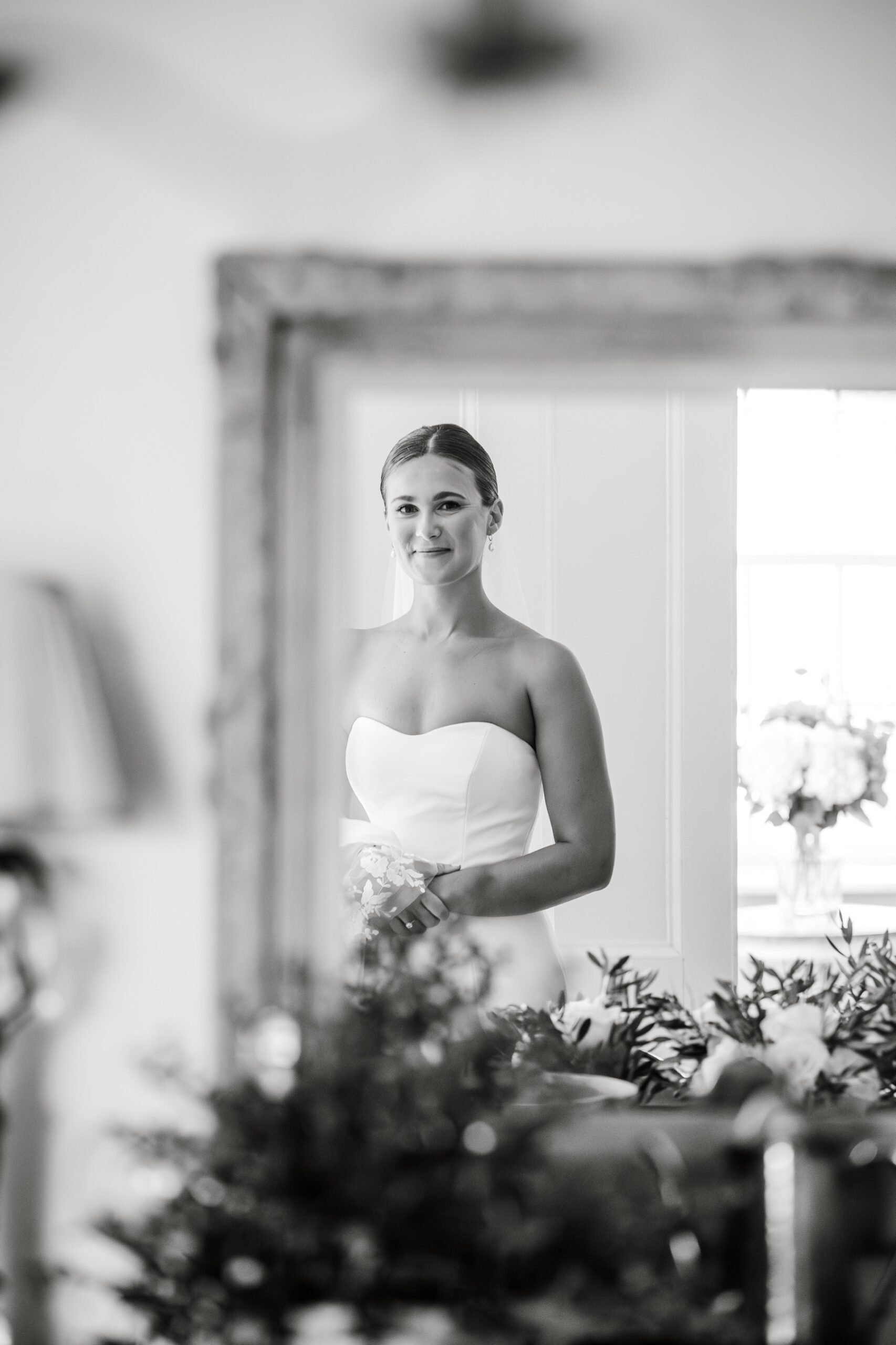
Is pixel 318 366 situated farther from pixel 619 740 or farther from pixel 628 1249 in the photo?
pixel 628 1249

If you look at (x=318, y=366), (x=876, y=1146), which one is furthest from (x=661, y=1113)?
(x=318, y=366)

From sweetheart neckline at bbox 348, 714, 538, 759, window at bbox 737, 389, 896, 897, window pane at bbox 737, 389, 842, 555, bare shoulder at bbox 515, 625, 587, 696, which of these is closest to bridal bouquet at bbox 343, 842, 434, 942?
sweetheart neckline at bbox 348, 714, 538, 759

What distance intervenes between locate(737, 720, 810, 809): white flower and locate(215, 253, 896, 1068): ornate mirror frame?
0.36 meters

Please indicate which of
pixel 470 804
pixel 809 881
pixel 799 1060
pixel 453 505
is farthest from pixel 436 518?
pixel 799 1060

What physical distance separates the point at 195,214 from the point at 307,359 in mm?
167

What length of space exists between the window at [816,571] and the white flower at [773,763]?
15mm

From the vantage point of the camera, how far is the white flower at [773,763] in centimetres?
109

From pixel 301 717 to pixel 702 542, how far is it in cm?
42

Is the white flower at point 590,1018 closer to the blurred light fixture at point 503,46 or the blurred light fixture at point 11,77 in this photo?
the blurred light fixture at point 503,46

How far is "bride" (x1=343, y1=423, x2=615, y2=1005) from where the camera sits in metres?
1.08

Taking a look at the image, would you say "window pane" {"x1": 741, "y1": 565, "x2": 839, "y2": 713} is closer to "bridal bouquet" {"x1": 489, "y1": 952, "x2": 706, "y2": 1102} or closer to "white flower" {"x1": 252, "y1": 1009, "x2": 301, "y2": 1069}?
"bridal bouquet" {"x1": 489, "y1": 952, "x2": 706, "y2": 1102}

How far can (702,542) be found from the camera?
110 centimetres

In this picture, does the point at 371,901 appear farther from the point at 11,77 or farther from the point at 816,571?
the point at 11,77

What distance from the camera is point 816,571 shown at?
109 cm
